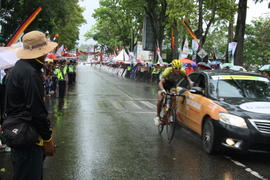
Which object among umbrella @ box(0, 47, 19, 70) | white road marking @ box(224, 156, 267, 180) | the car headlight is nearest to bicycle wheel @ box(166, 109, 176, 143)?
white road marking @ box(224, 156, 267, 180)

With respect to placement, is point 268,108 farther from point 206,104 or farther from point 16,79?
point 16,79

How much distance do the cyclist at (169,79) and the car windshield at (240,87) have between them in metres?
1.07

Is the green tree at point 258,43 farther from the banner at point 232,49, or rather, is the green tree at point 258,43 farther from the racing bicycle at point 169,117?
the racing bicycle at point 169,117

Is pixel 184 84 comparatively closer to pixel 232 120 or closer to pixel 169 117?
pixel 169 117

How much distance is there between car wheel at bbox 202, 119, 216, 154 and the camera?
21.8ft

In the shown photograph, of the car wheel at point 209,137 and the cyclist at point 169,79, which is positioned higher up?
the cyclist at point 169,79

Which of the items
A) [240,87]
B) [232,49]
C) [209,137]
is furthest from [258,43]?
[209,137]

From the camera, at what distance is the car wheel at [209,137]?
6.63 m

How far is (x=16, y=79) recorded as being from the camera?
3047 millimetres

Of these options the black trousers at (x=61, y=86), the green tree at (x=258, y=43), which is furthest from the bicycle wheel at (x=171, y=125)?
the green tree at (x=258, y=43)

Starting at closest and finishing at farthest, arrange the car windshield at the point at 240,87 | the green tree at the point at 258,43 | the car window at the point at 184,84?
1. the car windshield at the point at 240,87
2. the car window at the point at 184,84
3. the green tree at the point at 258,43

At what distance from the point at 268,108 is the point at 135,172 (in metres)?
2.70

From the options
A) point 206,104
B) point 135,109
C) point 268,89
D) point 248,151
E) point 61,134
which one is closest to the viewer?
point 248,151

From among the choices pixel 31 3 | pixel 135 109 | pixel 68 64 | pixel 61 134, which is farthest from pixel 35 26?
pixel 61 134
